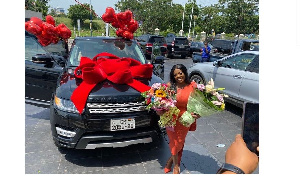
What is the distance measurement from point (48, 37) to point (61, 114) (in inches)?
95.1

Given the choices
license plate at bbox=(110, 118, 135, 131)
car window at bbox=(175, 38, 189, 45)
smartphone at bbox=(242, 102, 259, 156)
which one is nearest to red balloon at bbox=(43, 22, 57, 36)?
license plate at bbox=(110, 118, 135, 131)

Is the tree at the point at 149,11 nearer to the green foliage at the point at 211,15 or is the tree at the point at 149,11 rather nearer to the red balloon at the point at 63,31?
the green foliage at the point at 211,15

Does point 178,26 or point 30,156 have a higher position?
point 178,26

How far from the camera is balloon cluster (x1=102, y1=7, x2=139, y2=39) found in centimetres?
504

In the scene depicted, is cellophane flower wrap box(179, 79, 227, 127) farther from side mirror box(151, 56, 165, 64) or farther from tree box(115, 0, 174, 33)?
tree box(115, 0, 174, 33)

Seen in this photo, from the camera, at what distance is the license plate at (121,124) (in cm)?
319

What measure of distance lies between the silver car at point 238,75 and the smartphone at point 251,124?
394cm

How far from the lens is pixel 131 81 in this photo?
11.6ft

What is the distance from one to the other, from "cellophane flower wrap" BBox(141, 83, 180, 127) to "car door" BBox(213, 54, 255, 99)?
10.9 feet

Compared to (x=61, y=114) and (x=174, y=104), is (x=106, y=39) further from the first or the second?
(x=174, y=104)

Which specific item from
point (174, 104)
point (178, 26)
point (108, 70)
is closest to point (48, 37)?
point (108, 70)

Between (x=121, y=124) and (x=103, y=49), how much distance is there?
75.1 inches

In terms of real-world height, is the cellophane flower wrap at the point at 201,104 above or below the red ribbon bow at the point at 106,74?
below

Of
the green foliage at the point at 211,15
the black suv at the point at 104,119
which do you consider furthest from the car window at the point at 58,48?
the green foliage at the point at 211,15
